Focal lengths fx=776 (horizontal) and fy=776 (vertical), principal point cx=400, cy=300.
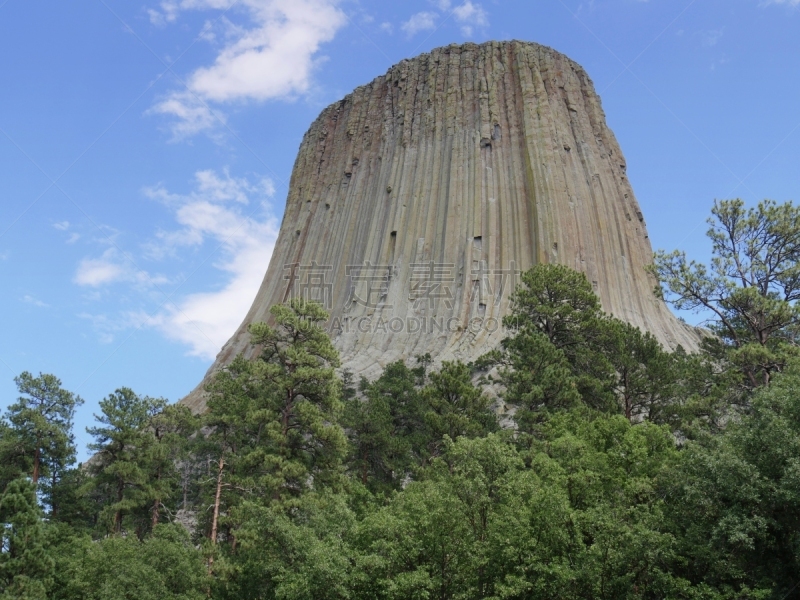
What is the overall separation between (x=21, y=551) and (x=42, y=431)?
6.95 metres

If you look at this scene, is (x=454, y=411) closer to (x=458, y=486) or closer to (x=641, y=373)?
(x=641, y=373)

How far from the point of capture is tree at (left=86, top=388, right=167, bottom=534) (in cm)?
2550

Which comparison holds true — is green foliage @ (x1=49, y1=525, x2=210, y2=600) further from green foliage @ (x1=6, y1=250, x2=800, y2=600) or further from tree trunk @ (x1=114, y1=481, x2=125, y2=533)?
tree trunk @ (x1=114, y1=481, x2=125, y2=533)

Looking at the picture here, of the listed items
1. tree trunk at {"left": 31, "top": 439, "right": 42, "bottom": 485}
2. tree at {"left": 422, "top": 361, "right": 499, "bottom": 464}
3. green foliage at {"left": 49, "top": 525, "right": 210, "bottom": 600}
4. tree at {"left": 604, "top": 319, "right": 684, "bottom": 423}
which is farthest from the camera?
tree trunk at {"left": 31, "top": 439, "right": 42, "bottom": 485}

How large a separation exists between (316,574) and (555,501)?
479 cm

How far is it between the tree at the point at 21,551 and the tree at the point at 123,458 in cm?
477

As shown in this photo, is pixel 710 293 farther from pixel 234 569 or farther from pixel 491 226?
pixel 491 226

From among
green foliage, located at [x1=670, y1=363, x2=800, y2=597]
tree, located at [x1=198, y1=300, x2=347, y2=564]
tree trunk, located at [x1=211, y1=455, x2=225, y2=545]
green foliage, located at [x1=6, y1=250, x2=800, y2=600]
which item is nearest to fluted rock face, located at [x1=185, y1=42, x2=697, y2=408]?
green foliage, located at [x1=6, y1=250, x2=800, y2=600]

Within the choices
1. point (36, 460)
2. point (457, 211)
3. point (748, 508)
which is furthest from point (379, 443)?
point (457, 211)

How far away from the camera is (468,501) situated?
14.9 m

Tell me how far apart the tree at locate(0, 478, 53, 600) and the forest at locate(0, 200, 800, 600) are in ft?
0.19

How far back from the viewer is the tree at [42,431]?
25.3 meters

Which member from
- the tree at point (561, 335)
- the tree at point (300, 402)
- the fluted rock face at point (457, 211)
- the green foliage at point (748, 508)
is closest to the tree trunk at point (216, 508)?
the tree at point (300, 402)

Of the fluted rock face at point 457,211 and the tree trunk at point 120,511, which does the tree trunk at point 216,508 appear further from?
the fluted rock face at point 457,211
